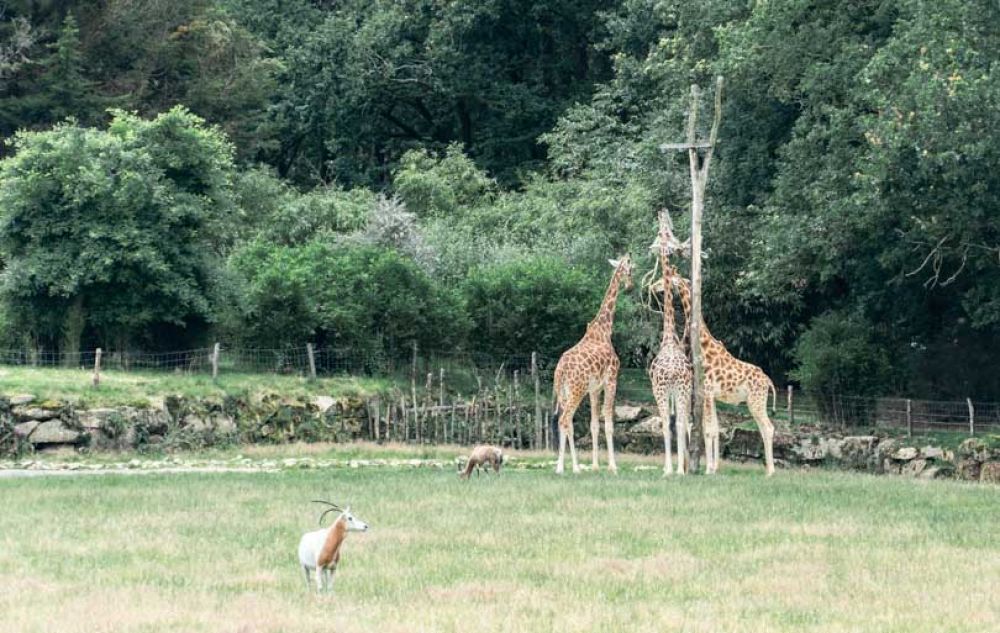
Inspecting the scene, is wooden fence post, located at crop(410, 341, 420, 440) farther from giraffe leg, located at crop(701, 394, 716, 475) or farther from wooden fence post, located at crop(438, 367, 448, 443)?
giraffe leg, located at crop(701, 394, 716, 475)

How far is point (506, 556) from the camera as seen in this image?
693 inches

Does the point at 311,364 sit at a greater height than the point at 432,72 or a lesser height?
lesser

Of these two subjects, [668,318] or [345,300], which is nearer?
[668,318]

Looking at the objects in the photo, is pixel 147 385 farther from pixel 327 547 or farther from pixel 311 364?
pixel 327 547

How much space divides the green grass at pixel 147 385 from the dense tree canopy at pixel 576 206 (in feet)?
6.62

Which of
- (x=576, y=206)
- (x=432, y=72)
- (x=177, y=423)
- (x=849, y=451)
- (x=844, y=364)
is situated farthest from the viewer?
(x=432, y=72)

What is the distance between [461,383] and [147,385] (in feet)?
31.5

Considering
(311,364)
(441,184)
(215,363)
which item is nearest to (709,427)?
(311,364)

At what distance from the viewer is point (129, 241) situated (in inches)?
1460

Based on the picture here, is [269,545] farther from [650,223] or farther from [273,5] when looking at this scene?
[273,5]

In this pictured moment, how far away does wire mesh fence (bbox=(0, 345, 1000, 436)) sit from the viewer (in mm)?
37594

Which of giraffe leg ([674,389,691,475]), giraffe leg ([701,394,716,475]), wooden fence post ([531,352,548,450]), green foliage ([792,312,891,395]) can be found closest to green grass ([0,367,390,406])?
wooden fence post ([531,352,548,450])

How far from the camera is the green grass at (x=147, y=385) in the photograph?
32562mm

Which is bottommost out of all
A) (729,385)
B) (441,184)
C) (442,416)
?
(442,416)
